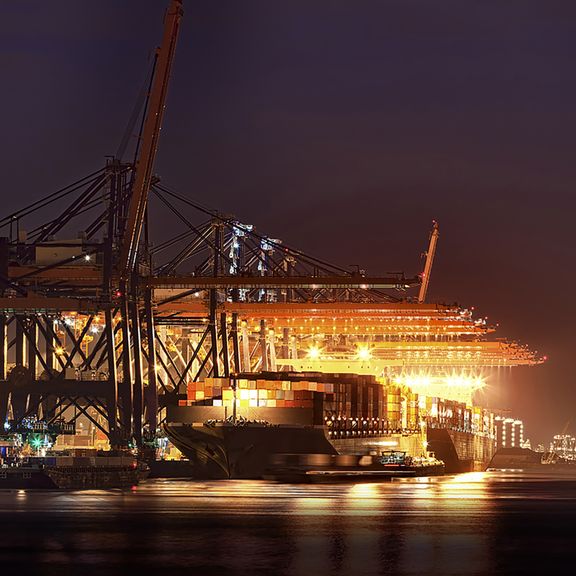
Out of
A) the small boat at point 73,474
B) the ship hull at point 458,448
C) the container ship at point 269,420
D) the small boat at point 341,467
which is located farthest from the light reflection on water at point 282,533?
the ship hull at point 458,448

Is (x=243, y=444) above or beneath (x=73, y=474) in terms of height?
above

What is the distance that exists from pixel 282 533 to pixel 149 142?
203 ft

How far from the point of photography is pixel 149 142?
107 meters

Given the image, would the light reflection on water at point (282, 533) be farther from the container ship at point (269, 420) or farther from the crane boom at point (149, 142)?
the crane boom at point (149, 142)

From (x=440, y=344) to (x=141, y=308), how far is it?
55.9 metres

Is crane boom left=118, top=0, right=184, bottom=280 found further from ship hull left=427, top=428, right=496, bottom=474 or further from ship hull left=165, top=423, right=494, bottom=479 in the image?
ship hull left=427, top=428, right=496, bottom=474

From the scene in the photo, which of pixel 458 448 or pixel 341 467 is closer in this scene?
pixel 341 467

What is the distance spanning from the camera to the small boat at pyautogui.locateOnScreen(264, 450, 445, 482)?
98.9 metres

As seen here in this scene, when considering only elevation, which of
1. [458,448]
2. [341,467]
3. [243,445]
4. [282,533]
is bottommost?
[458,448]

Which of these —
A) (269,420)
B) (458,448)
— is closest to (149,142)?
(269,420)

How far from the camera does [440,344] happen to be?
552 feet

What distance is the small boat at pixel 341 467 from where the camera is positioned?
98938 millimetres

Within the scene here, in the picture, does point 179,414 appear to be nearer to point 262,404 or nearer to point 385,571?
point 262,404

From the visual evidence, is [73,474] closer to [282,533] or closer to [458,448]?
[282,533]
